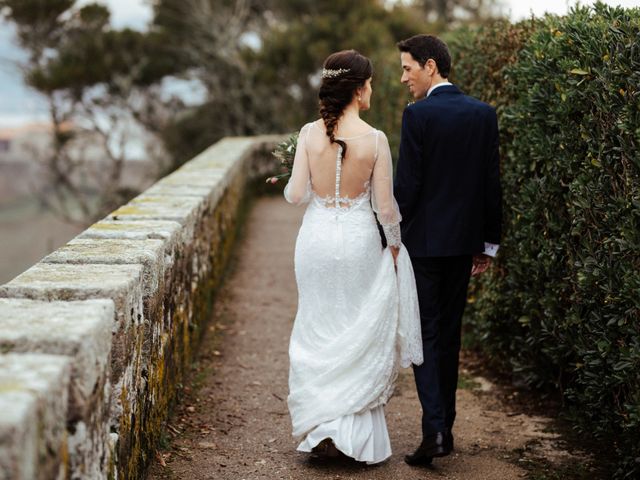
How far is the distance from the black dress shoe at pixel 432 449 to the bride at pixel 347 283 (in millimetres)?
155

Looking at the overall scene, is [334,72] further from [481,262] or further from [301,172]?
[481,262]

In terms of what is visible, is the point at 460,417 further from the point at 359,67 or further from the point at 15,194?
the point at 15,194

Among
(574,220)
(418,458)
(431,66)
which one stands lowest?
(418,458)

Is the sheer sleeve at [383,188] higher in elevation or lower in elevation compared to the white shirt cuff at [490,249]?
higher

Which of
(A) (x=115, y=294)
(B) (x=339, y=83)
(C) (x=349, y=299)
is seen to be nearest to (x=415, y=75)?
(B) (x=339, y=83)

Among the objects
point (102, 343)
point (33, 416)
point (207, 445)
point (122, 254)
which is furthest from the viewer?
point (207, 445)

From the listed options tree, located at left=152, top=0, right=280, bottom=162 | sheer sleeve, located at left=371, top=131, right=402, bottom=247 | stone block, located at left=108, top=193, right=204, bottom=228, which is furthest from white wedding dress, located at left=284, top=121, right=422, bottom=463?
tree, located at left=152, top=0, right=280, bottom=162

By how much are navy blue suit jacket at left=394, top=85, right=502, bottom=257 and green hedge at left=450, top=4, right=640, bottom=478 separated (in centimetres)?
46

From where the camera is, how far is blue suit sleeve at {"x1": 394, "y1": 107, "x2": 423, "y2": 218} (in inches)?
171

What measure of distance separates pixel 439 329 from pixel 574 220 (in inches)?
35.5

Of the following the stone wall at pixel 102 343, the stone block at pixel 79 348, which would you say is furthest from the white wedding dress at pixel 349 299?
the stone block at pixel 79 348

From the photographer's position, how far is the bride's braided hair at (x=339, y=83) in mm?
4275

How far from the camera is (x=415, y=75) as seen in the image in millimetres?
4434

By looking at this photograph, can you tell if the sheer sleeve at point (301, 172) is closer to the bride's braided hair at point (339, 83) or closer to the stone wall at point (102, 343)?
the bride's braided hair at point (339, 83)
